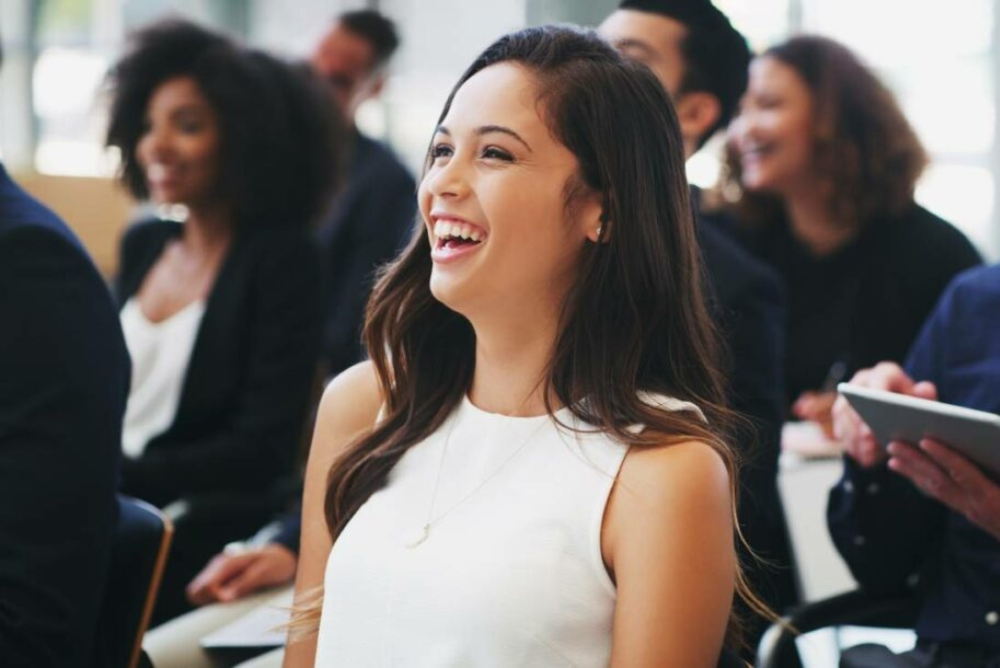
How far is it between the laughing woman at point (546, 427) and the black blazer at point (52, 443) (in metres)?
0.30

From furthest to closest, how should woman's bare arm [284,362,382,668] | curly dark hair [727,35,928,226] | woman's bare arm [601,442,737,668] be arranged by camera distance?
curly dark hair [727,35,928,226] < woman's bare arm [284,362,382,668] < woman's bare arm [601,442,737,668]

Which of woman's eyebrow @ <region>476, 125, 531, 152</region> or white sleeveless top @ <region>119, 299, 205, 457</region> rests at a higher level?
woman's eyebrow @ <region>476, 125, 531, 152</region>

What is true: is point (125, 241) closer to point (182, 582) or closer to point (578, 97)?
point (182, 582)

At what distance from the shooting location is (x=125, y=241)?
3355 millimetres

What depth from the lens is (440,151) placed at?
5.41ft

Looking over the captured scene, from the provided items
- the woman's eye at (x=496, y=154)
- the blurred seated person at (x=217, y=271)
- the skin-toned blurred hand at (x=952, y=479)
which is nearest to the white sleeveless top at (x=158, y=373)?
the blurred seated person at (x=217, y=271)

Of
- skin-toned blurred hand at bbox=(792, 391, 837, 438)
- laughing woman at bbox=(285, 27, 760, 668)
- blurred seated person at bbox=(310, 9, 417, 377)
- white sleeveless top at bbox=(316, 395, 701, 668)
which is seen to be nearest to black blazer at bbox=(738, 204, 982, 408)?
skin-toned blurred hand at bbox=(792, 391, 837, 438)

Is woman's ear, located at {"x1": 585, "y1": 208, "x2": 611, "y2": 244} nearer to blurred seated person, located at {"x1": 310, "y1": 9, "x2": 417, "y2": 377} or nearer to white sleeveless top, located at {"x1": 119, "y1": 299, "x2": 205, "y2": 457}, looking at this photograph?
white sleeveless top, located at {"x1": 119, "y1": 299, "x2": 205, "y2": 457}

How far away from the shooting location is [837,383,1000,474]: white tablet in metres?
1.64

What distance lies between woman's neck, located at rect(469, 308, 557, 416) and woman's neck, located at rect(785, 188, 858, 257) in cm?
224

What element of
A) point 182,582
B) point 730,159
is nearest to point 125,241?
point 182,582

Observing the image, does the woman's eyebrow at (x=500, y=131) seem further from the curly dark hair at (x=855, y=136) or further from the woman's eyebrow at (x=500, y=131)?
the curly dark hair at (x=855, y=136)

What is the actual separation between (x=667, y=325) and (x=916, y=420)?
16.5 inches

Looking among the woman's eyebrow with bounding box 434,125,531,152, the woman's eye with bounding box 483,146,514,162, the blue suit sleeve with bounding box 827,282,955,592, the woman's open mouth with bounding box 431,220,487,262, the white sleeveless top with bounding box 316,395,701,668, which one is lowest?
the blue suit sleeve with bounding box 827,282,955,592
